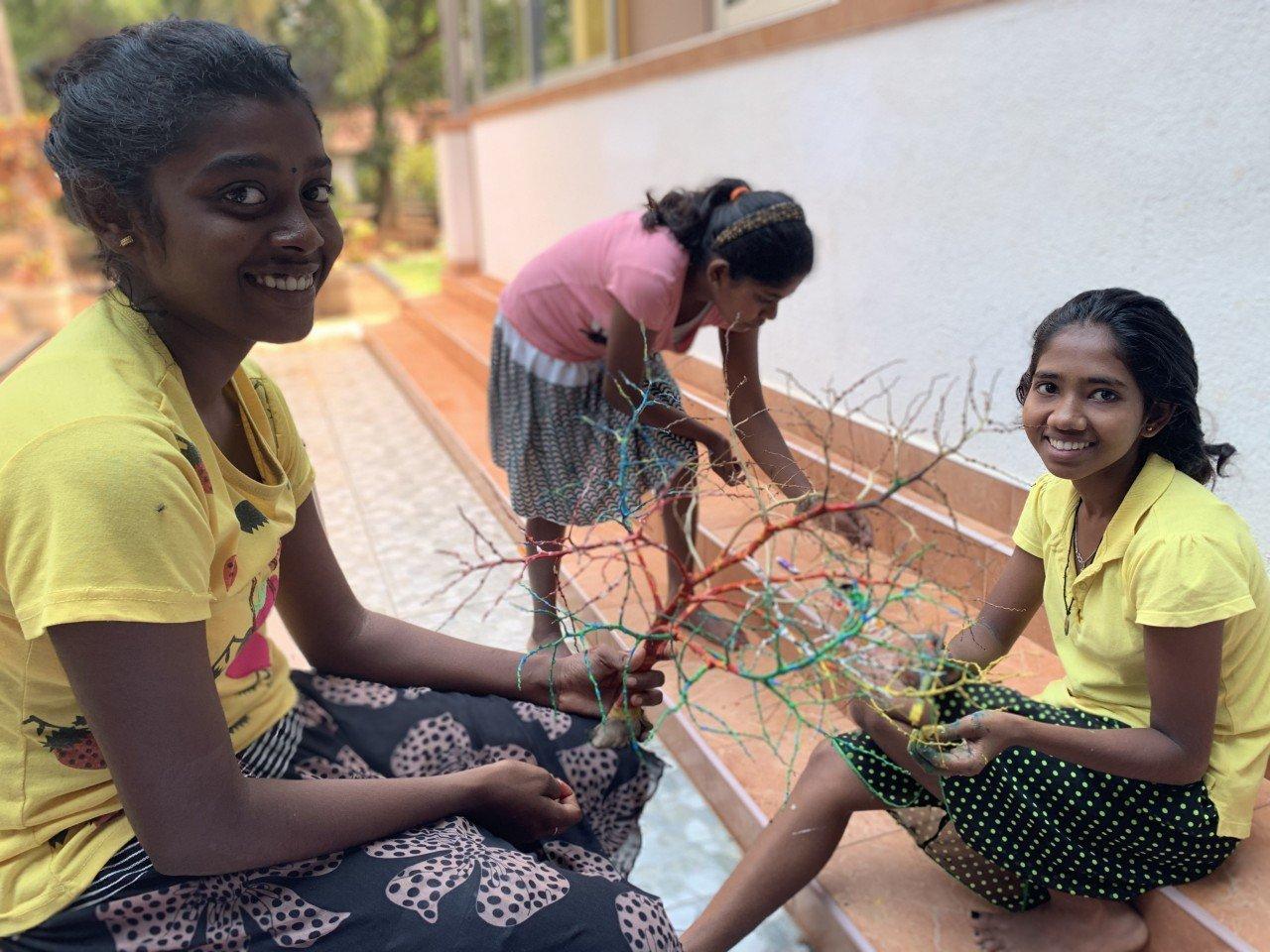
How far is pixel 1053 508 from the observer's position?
1750 mm

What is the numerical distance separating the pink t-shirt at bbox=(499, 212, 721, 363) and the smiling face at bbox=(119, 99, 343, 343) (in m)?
1.19

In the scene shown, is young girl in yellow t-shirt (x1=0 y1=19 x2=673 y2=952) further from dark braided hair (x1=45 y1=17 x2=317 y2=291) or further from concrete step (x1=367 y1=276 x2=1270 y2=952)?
concrete step (x1=367 y1=276 x2=1270 y2=952)

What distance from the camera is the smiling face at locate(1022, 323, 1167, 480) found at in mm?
1508

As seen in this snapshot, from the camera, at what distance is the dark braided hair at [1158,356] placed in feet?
4.92

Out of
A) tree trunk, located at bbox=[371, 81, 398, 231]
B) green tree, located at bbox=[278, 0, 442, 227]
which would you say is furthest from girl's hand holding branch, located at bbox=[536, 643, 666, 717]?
tree trunk, located at bbox=[371, 81, 398, 231]

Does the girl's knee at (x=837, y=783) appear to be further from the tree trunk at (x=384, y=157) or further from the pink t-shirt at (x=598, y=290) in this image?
the tree trunk at (x=384, y=157)

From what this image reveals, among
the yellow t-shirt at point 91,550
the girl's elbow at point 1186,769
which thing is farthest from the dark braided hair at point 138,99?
the girl's elbow at point 1186,769

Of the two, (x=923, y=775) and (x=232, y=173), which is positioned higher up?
(x=232, y=173)

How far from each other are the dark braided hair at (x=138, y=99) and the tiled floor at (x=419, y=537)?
59cm

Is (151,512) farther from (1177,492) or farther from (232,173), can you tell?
(1177,492)

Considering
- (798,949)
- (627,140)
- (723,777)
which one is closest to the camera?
(798,949)

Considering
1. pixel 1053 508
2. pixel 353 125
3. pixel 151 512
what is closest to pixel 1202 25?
pixel 1053 508

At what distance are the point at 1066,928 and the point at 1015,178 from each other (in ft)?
6.33

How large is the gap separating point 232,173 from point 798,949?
1.78 metres
